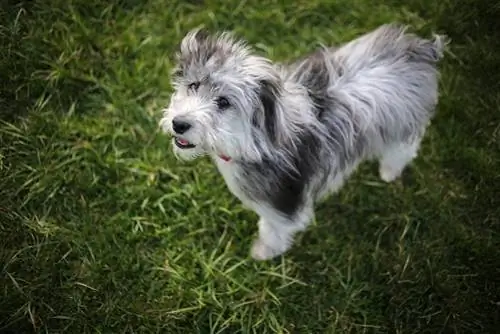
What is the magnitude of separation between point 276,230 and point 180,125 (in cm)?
89

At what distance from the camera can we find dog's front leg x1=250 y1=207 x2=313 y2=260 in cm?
281

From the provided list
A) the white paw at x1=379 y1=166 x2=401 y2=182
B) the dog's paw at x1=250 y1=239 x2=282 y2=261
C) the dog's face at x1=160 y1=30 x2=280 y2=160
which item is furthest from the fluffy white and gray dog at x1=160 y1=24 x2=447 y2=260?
the white paw at x1=379 y1=166 x2=401 y2=182

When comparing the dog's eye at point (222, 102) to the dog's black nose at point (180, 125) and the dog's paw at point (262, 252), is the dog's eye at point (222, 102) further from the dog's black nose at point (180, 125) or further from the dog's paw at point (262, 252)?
the dog's paw at point (262, 252)

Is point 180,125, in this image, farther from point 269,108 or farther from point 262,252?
point 262,252

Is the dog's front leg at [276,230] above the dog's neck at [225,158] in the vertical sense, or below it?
below

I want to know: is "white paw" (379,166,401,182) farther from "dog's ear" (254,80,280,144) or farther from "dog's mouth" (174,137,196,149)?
"dog's mouth" (174,137,196,149)

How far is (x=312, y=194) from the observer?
9.36ft

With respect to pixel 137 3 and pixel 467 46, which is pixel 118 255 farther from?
pixel 467 46

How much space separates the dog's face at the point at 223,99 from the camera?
2.28 m

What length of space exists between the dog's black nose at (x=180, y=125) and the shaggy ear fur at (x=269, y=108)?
0.88 feet

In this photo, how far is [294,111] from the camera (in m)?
2.49

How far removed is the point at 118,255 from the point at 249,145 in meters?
1.11

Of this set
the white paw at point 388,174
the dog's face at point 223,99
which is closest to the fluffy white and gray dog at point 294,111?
the dog's face at point 223,99

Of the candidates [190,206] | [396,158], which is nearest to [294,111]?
[396,158]
